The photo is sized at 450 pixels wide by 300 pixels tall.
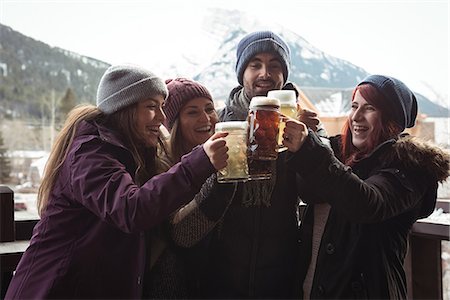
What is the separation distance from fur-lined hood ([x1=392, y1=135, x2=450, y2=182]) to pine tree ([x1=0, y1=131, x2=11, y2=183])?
1.91 m

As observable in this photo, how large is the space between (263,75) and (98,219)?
A: 69 cm

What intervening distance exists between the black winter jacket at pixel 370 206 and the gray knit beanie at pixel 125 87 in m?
0.46

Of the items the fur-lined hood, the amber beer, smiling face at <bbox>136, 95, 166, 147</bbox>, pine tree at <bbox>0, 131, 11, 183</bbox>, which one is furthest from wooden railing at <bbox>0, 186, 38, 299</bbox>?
the fur-lined hood

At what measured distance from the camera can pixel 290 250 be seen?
57.9 inches

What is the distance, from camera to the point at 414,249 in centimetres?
180

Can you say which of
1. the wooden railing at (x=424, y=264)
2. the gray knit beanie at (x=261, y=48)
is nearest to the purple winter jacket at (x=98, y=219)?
the gray knit beanie at (x=261, y=48)

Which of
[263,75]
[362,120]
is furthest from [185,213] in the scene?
[362,120]

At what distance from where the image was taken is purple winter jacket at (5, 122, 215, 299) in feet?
3.72

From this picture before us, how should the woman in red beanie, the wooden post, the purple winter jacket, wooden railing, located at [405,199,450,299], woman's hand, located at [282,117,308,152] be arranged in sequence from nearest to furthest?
the purple winter jacket → woman's hand, located at [282,117,308,152] → the woman in red beanie → the wooden post → wooden railing, located at [405,199,450,299]

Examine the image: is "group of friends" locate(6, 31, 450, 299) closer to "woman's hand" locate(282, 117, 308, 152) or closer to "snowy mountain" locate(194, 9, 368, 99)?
"woman's hand" locate(282, 117, 308, 152)

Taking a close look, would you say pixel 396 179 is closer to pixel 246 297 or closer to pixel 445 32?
pixel 246 297

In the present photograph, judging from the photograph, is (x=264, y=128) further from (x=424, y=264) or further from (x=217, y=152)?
(x=424, y=264)

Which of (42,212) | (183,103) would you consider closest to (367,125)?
(183,103)

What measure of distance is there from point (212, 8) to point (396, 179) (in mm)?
1625
